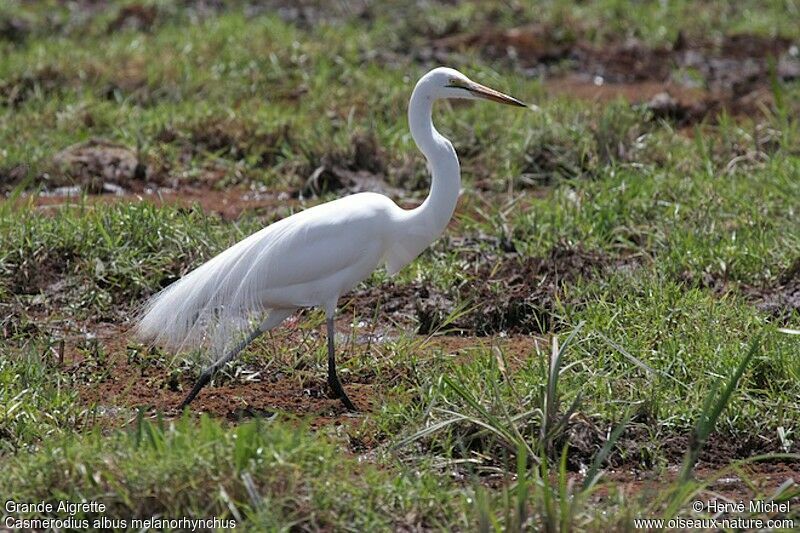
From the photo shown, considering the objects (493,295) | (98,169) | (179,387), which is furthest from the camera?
(98,169)

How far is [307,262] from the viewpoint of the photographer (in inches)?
205

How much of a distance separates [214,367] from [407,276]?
4.83ft

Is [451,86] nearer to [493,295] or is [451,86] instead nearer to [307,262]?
[307,262]

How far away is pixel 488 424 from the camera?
4.46 metres

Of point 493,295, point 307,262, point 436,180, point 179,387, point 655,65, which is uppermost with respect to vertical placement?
point 436,180

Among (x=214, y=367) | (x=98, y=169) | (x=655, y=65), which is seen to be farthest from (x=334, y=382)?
(x=655, y=65)

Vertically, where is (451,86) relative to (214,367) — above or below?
above

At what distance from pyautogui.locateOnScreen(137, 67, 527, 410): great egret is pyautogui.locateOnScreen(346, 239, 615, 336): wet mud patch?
580mm

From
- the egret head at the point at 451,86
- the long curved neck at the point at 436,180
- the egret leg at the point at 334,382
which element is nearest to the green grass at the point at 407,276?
the egret leg at the point at 334,382

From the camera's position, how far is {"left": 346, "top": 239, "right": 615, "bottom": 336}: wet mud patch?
5914mm

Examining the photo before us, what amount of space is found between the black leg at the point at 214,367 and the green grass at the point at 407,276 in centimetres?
22

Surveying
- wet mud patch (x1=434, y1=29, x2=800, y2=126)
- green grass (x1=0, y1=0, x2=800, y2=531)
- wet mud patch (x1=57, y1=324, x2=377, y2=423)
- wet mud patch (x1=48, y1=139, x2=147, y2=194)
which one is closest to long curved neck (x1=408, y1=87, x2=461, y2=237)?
green grass (x1=0, y1=0, x2=800, y2=531)

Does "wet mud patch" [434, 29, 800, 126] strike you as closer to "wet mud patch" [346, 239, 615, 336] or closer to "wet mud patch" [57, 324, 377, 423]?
"wet mud patch" [346, 239, 615, 336]

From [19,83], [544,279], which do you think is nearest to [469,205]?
[544,279]
